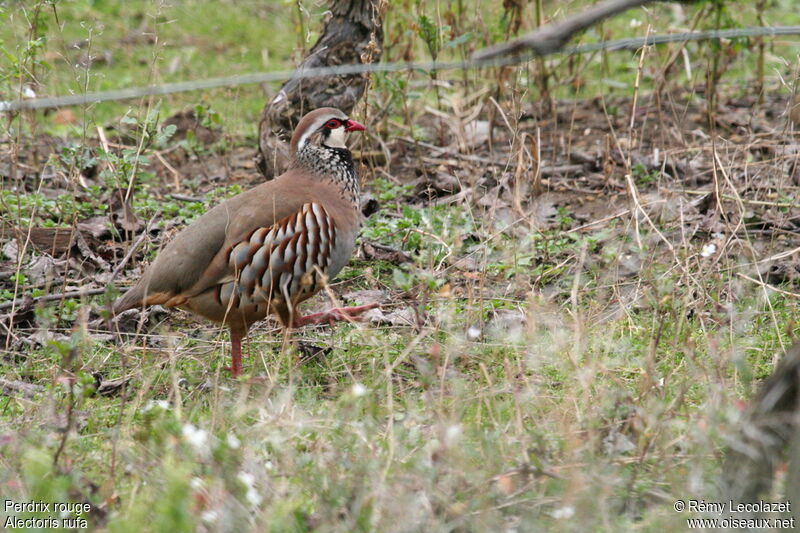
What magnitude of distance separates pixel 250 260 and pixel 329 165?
2.19 ft

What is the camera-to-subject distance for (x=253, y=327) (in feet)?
15.8

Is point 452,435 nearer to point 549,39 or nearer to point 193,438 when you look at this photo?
point 193,438

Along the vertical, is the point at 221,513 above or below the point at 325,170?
below

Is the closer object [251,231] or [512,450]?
[512,450]

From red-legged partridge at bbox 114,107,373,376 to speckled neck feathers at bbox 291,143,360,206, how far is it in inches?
6.8

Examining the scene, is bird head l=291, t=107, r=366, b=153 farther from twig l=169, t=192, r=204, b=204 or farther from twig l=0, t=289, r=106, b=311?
twig l=169, t=192, r=204, b=204

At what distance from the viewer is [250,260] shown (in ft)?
13.8

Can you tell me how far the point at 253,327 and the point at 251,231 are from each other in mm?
768

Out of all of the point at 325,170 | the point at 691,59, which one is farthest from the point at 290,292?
the point at 691,59

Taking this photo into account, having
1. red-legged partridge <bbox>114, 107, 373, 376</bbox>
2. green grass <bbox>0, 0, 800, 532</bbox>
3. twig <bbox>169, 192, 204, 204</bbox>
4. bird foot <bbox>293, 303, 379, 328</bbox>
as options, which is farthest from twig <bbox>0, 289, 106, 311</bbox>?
twig <bbox>169, 192, 204, 204</bbox>

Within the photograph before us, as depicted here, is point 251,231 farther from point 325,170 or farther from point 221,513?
point 221,513

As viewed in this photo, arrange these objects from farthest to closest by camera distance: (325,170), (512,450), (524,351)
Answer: (325,170) < (524,351) < (512,450)

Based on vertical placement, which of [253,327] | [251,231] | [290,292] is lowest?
[253,327]

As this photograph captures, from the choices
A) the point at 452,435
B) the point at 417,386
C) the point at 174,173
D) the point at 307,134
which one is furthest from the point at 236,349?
the point at 174,173
